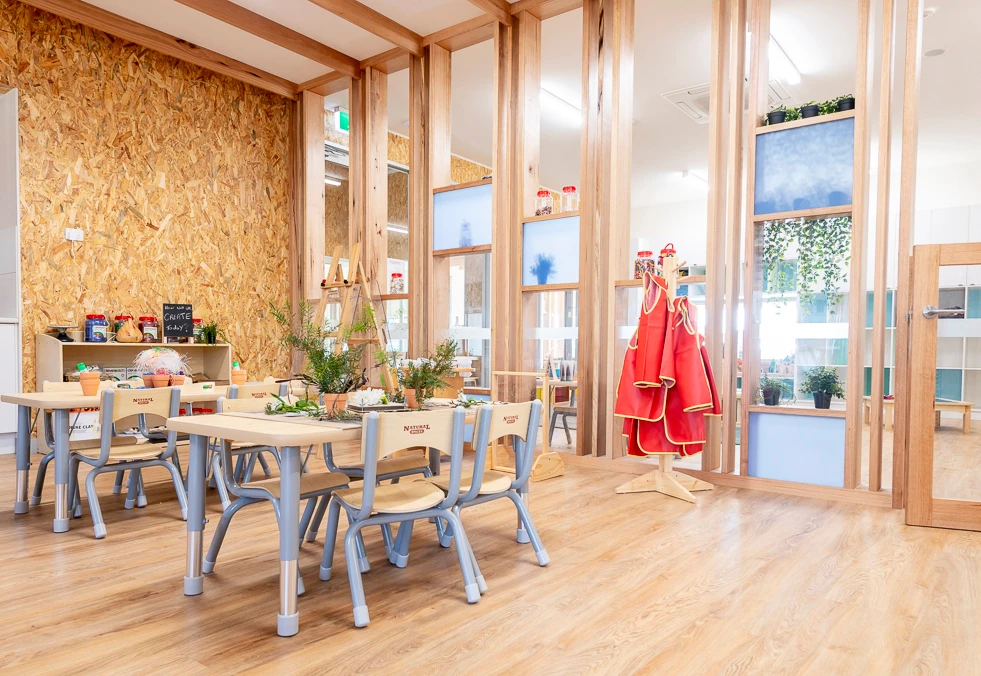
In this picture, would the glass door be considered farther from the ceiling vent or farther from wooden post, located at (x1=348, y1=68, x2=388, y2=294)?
wooden post, located at (x1=348, y1=68, x2=388, y2=294)

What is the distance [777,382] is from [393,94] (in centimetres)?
465

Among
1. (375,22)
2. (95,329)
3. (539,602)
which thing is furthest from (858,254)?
(95,329)

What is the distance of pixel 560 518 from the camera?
137 inches

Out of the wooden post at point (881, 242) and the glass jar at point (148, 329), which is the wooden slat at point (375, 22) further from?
the wooden post at point (881, 242)

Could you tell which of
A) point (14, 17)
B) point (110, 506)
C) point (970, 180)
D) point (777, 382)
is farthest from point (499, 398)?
point (970, 180)

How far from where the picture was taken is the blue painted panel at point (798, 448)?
13.1 feet

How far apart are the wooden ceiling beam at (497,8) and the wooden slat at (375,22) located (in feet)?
2.57

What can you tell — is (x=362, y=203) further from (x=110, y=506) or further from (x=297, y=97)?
(x=110, y=506)

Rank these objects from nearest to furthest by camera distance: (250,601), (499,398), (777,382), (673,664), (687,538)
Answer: (673,664) < (250,601) < (687,538) < (777,382) < (499,398)

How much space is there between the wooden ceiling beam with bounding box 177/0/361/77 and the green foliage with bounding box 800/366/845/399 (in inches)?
183

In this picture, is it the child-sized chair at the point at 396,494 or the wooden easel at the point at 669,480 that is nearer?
the child-sized chair at the point at 396,494

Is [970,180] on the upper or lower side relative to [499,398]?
upper

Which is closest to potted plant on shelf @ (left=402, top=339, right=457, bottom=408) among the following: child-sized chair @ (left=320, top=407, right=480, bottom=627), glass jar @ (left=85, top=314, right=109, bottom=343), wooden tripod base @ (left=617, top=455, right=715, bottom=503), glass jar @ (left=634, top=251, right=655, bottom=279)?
child-sized chair @ (left=320, top=407, right=480, bottom=627)

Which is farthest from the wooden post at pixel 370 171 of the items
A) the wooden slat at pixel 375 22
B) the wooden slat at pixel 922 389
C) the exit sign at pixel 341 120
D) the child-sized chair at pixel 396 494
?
the wooden slat at pixel 922 389
